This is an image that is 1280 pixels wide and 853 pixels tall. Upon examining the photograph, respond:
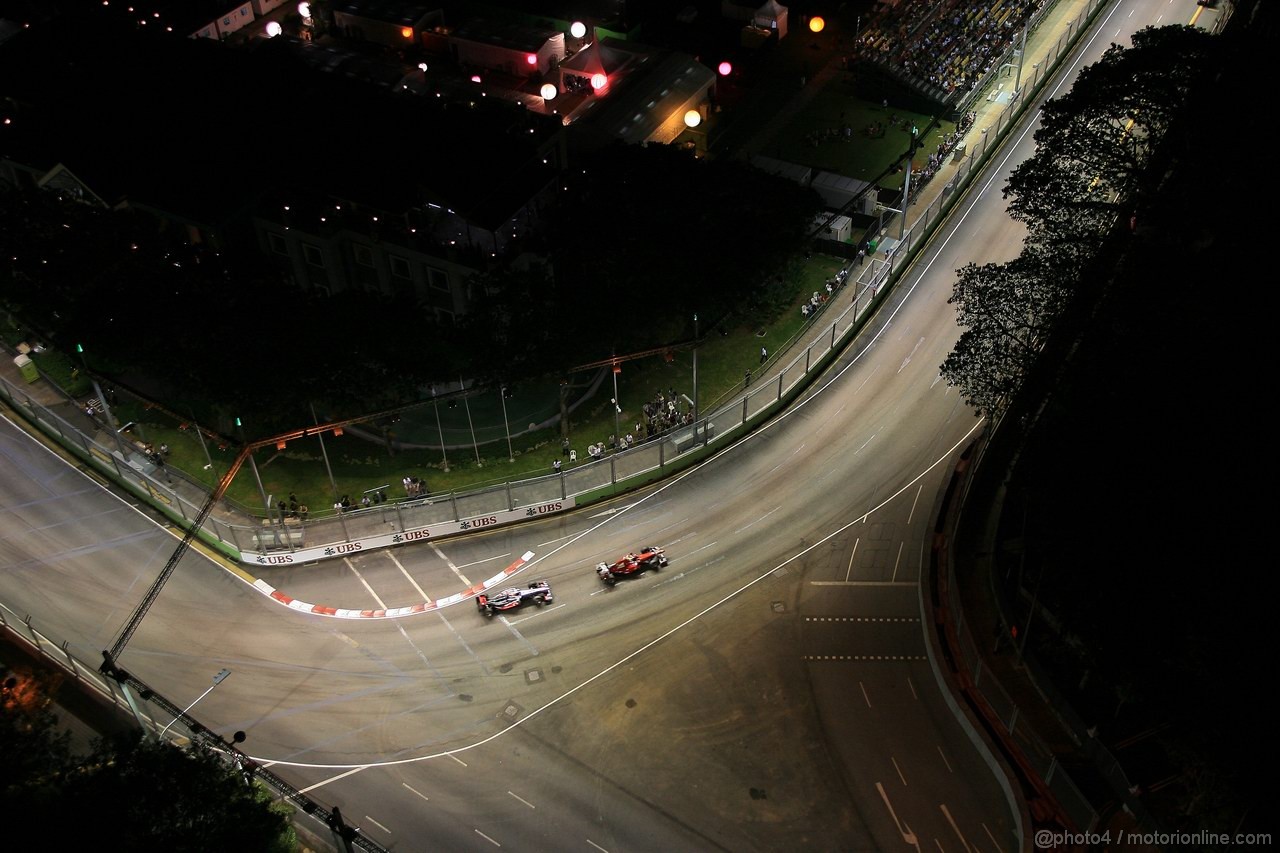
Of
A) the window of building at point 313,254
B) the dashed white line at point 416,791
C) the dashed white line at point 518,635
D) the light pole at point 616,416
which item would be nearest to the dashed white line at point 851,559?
the light pole at point 616,416

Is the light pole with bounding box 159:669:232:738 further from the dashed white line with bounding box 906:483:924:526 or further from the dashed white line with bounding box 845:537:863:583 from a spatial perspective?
the dashed white line with bounding box 906:483:924:526

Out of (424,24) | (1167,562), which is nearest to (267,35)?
(424,24)

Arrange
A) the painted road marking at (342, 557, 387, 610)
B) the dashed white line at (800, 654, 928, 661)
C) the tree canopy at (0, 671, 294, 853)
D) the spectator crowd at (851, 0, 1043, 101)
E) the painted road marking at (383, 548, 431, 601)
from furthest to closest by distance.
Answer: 1. the spectator crowd at (851, 0, 1043, 101)
2. the painted road marking at (383, 548, 431, 601)
3. the painted road marking at (342, 557, 387, 610)
4. the dashed white line at (800, 654, 928, 661)
5. the tree canopy at (0, 671, 294, 853)

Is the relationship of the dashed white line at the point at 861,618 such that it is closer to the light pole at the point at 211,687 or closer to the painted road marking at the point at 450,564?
the painted road marking at the point at 450,564

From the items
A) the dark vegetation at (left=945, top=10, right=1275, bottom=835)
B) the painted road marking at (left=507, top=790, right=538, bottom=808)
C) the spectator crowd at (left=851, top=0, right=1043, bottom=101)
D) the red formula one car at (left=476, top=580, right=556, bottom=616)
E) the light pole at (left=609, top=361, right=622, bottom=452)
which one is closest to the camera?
the dark vegetation at (left=945, top=10, right=1275, bottom=835)

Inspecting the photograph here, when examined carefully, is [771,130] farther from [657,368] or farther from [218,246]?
[218,246]

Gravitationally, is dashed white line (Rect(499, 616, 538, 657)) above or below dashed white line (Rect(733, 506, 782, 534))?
below

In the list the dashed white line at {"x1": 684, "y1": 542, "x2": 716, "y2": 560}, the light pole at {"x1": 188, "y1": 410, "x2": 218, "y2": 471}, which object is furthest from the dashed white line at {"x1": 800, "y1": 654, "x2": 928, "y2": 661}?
the light pole at {"x1": 188, "y1": 410, "x2": 218, "y2": 471}
